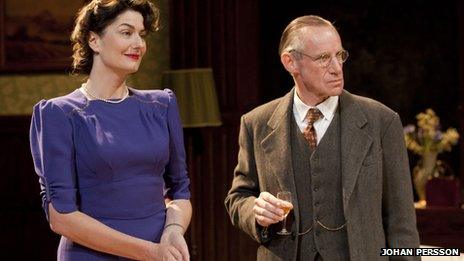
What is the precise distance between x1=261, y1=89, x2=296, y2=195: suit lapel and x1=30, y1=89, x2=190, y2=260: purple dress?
465mm

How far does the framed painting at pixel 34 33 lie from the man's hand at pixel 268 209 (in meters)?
3.89

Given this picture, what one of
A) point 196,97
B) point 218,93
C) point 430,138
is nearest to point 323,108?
point 196,97

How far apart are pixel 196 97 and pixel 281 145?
3.21 metres

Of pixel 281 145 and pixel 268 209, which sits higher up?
pixel 281 145

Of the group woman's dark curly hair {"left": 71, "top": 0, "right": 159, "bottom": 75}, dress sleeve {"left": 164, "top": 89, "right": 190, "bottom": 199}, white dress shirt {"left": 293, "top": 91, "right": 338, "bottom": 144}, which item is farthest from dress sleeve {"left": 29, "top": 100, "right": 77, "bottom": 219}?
white dress shirt {"left": 293, "top": 91, "right": 338, "bottom": 144}

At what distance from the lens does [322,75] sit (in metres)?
2.85

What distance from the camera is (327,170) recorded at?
9.14 feet

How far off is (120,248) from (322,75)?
92cm

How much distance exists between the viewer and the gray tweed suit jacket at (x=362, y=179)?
2.74 metres

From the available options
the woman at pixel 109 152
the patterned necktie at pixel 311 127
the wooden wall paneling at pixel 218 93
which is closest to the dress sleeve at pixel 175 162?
the woman at pixel 109 152

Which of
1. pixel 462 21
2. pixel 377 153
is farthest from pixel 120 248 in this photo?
pixel 462 21

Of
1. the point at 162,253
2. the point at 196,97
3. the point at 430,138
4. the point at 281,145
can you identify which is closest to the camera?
the point at 162,253

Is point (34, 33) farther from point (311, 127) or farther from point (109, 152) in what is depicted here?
point (109, 152)

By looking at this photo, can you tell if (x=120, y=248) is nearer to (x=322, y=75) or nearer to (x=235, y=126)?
(x=322, y=75)
